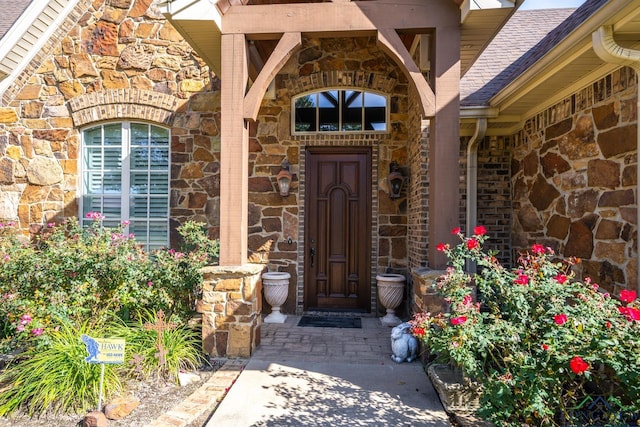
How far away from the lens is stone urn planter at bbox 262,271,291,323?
482cm

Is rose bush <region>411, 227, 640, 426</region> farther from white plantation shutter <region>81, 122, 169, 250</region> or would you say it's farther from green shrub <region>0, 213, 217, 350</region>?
white plantation shutter <region>81, 122, 169, 250</region>

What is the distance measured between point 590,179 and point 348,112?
291 cm

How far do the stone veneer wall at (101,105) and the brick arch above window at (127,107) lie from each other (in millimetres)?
14

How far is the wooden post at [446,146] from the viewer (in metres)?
3.30

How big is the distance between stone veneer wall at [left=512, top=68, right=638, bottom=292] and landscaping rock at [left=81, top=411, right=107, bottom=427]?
143 inches

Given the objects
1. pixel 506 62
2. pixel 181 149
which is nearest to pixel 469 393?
pixel 506 62

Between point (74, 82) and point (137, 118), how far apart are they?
3.45ft

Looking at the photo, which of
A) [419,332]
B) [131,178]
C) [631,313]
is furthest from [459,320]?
[131,178]

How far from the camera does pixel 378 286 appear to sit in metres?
4.85

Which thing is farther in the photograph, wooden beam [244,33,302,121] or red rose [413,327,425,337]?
wooden beam [244,33,302,121]

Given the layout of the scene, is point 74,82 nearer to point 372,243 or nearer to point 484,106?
point 372,243

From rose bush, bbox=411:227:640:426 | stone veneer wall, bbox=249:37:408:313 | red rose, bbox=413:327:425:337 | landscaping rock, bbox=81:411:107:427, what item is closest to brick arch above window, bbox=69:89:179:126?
stone veneer wall, bbox=249:37:408:313

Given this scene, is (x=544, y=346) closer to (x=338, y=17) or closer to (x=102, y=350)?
(x=102, y=350)

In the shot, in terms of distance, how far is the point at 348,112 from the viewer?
5.18 m
